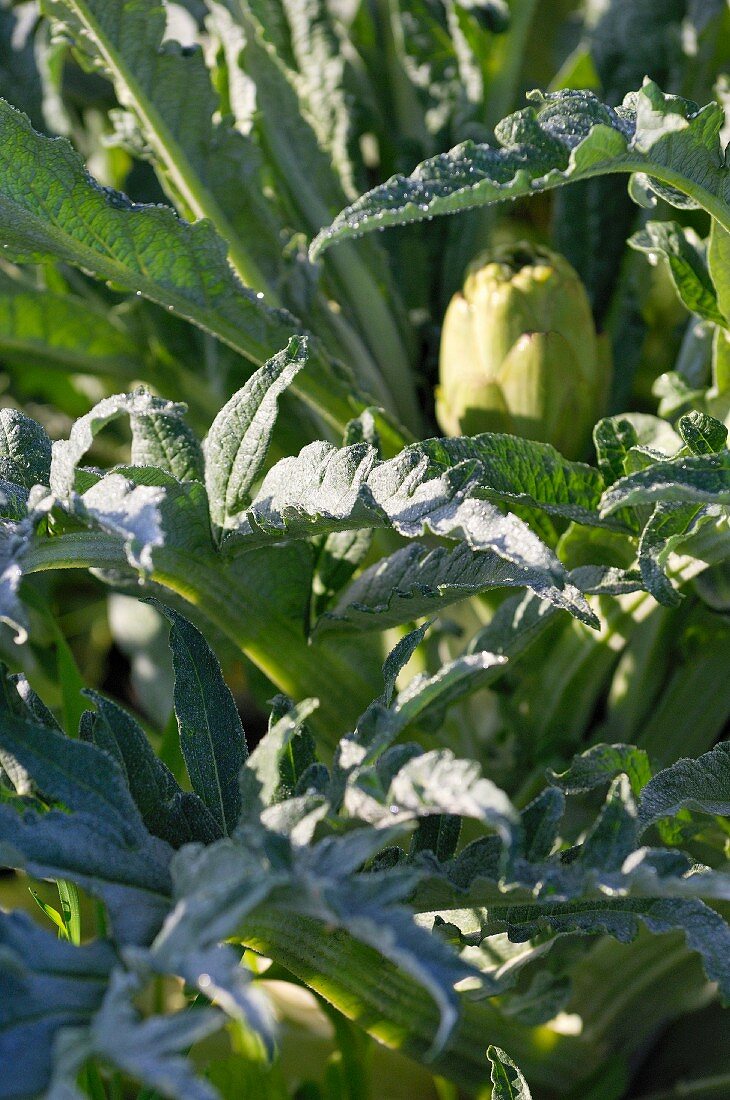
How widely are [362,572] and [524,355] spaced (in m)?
0.15

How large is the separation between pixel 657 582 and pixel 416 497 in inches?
4.3

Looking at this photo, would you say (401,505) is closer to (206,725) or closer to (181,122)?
(206,725)

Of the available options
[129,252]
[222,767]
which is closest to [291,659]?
[222,767]

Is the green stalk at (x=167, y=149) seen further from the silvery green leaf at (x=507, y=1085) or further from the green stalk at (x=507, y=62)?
the silvery green leaf at (x=507, y=1085)

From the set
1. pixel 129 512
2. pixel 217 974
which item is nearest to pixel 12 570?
pixel 129 512

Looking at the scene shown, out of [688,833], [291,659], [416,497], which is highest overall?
[416,497]

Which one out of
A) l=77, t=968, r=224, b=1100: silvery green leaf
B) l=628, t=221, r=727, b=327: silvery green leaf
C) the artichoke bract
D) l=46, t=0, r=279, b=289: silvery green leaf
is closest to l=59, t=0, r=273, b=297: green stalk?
l=46, t=0, r=279, b=289: silvery green leaf

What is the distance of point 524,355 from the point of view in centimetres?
58

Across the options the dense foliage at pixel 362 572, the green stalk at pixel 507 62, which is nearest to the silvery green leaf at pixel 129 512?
the dense foliage at pixel 362 572

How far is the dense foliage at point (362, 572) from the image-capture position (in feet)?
1.13

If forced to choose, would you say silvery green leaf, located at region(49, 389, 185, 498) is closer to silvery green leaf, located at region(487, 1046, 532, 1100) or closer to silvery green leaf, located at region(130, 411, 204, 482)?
silvery green leaf, located at region(130, 411, 204, 482)

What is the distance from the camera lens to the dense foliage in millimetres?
345

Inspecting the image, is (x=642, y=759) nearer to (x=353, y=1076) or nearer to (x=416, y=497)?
(x=416, y=497)

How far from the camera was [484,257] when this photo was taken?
2.10ft
